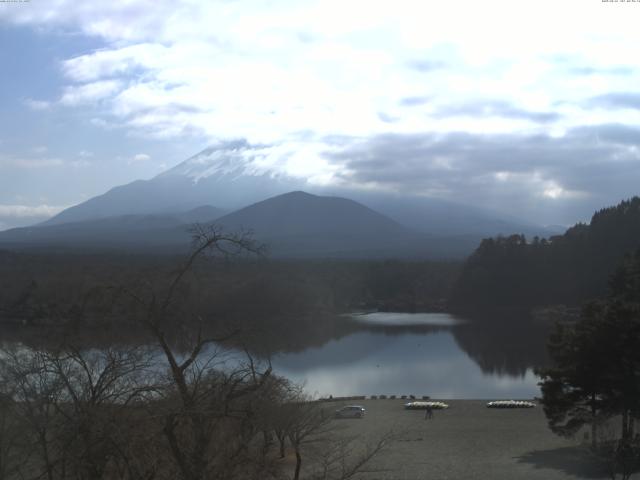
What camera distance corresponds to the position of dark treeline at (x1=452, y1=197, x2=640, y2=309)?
43.6 meters

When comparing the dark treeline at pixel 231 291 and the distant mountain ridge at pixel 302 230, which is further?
the distant mountain ridge at pixel 302 230

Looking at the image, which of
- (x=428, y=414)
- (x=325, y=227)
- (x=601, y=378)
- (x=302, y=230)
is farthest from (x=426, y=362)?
(x=325, y=227)

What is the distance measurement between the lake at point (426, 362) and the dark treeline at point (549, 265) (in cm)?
900

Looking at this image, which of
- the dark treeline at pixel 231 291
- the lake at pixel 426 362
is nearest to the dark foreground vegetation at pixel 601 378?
the dark treeline at pixel 231 291

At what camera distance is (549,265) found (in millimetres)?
47625

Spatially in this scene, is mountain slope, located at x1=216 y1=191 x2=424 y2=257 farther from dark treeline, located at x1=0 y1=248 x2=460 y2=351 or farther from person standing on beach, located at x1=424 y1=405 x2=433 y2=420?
person standing on beach, located at x1=424 y1=405 x2=433 y2=420

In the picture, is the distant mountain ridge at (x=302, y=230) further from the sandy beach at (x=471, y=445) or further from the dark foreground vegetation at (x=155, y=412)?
the dark foreground vegetation at (x=155, y=412)

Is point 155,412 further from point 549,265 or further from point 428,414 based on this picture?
point 549,265

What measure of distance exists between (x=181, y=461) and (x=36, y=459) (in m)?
1.78

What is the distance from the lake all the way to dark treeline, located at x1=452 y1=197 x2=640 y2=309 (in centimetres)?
900

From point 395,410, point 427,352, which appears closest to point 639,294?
point 395,410

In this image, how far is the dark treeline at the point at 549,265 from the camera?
43.6 m

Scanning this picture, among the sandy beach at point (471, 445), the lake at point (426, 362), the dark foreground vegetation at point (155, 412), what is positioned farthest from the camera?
the lake at point (426, 362)

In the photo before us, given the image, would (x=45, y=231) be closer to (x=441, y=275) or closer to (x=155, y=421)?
(x=441, y=275)
